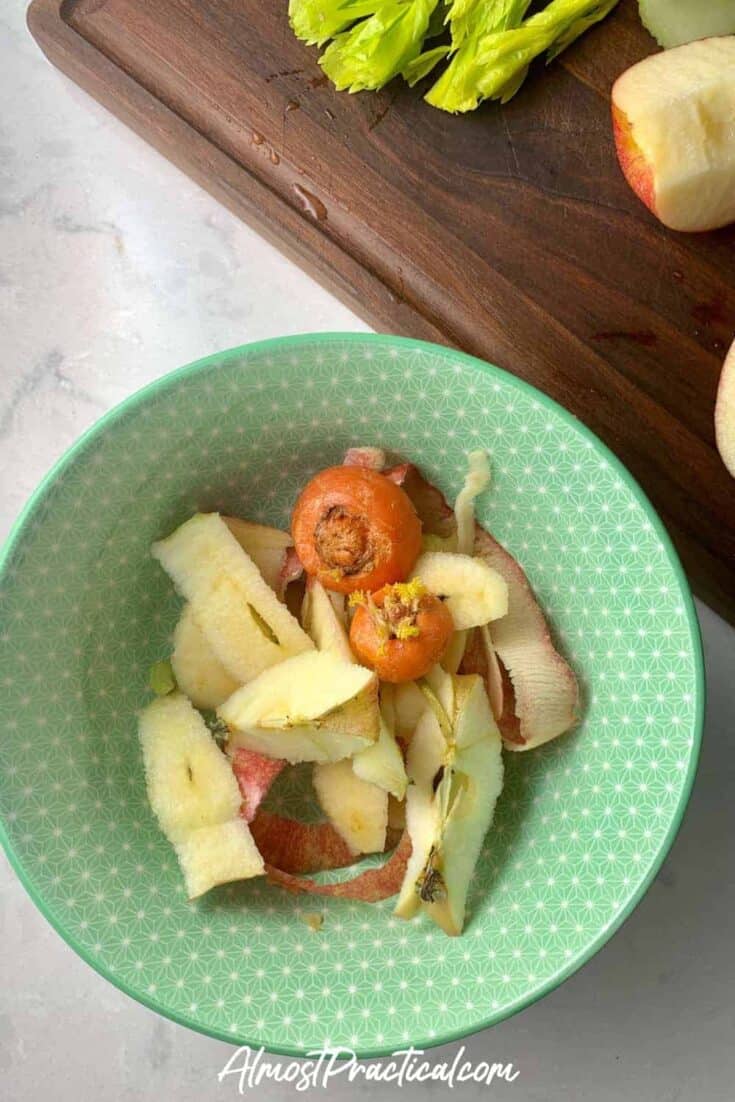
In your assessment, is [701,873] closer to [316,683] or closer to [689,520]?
[689,520]

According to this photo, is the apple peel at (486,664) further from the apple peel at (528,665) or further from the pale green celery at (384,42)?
the pale green celery at (384,42)

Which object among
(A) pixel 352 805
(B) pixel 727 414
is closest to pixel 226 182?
(B) pixel 727 414

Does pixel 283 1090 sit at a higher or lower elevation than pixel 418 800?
lower

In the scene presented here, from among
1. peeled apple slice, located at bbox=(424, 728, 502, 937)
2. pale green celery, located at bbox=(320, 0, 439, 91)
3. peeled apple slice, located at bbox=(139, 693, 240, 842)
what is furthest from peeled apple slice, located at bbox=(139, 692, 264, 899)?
Result: pale green celery, located at bbox=(320, 0, 439, 91)

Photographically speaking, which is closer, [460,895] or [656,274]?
[460,895]

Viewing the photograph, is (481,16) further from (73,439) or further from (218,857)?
(218,857)

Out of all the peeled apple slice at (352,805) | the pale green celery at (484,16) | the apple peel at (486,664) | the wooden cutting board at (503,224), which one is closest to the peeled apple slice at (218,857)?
the peeled apple slice at (352,805)

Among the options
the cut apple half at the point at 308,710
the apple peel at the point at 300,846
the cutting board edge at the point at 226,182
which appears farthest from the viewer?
the cutting board edge at the point at 226,182

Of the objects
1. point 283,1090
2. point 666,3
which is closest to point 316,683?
point 283,1090
